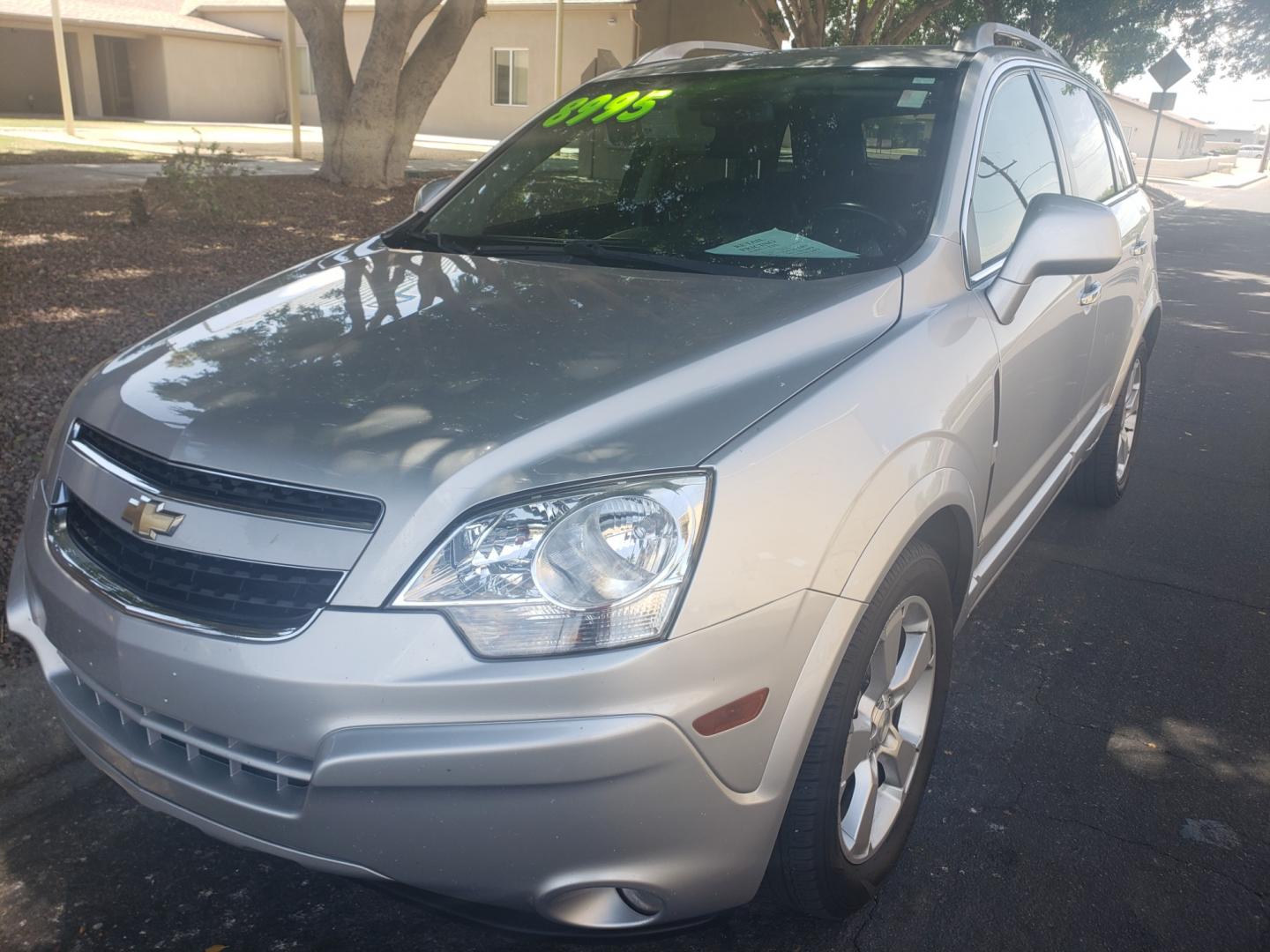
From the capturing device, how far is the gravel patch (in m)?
4.77

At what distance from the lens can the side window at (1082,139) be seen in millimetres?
4004

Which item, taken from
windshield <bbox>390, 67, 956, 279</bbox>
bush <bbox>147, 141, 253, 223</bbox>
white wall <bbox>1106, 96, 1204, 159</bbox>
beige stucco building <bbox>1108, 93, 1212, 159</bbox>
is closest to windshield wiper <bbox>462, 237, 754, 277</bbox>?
windshield <bbox>390, 67, 956, 279</bbox>

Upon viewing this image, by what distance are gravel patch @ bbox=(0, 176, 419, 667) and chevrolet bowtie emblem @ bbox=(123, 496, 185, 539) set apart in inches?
56.6

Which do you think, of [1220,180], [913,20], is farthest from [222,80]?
[1220,180]

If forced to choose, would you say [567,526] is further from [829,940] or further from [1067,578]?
[1067,578]

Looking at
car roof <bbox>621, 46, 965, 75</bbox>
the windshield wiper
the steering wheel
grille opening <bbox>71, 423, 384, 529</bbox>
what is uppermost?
car roof <bbox>621, 46, 965, 75</bbox>

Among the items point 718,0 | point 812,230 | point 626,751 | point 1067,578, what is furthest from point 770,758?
point 718,0

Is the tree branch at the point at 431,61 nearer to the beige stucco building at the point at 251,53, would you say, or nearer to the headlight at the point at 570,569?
the headlight at the point at 570,569

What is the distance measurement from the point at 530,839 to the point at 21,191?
11394 mm

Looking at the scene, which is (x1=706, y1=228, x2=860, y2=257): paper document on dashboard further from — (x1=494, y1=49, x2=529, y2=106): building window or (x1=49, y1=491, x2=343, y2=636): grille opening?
(x1=494, y1=49, x2=529, y2=106): building window

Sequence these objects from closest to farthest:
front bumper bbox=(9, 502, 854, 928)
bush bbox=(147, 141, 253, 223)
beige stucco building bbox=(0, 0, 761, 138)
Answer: front bumper bbox=(9, 502, 854, 928)
bush bbox=(147, 141, 253, 223)
beige stucco building bbox=(0, 0, 761, 138)

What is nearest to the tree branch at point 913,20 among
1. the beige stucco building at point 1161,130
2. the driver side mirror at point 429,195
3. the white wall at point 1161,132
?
the driver side mirror at point 429,195

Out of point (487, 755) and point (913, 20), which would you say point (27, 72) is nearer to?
point (913, 20)

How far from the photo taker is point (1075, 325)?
359cm
